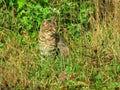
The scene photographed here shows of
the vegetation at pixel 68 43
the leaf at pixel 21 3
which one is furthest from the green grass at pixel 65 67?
the leaf at pixel 21 3

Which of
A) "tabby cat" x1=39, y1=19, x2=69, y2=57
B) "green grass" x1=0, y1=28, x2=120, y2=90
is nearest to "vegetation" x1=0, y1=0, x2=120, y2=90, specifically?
"green grass" x1=0, y1=28, x2=120, y2=90

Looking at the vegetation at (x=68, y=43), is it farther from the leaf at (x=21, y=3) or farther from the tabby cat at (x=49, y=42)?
the tabby cat at (x=49, y=42)

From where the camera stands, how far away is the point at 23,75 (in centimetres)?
442

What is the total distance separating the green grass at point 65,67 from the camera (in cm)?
437

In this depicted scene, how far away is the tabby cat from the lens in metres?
5.02

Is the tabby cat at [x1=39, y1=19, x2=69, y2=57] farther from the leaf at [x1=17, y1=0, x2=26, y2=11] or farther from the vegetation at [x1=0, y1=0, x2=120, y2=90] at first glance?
the leaf at [x1=17, y1=0, x2=26, y2=11]

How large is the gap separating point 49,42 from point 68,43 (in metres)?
0.45

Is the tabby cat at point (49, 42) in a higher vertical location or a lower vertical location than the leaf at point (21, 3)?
lower

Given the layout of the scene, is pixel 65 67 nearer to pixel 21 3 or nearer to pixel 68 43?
pixel 68 43

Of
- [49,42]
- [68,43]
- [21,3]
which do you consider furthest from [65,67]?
[21,3]

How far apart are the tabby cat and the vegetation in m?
0.11

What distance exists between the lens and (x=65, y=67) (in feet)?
15.6

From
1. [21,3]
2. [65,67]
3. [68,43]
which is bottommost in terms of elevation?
[65,67]

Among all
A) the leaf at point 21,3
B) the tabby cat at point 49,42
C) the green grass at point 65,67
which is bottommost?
the green grass at point 65,67
